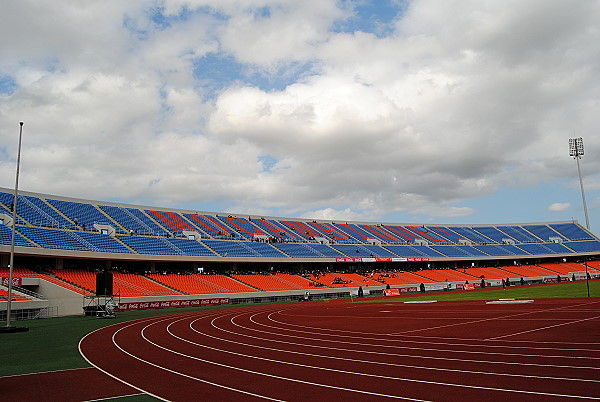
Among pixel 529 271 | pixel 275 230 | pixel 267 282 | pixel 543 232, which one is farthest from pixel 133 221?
pixel 543 232

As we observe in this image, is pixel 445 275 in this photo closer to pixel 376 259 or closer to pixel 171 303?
pixel 376 259

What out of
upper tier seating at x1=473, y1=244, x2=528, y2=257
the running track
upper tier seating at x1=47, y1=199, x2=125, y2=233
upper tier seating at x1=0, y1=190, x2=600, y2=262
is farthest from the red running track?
upper tier seating at x1=473, y1=244, x2=528, y2=257

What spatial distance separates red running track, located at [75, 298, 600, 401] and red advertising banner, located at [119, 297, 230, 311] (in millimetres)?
17625

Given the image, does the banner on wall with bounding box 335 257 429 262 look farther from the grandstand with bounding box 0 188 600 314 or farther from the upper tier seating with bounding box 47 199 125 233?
the upper tier seating with bounding box 47 199 125 233

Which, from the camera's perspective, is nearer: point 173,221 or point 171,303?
point 171,303

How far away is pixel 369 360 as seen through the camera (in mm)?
12695

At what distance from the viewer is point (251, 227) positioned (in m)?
Answer: 74.0

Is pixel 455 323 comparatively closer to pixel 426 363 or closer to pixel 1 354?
pixel 426 363

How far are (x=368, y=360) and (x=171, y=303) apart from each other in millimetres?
33530

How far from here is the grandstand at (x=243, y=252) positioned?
42469mm

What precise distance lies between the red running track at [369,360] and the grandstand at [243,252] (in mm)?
20823

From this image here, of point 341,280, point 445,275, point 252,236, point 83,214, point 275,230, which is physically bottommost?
point 445,275

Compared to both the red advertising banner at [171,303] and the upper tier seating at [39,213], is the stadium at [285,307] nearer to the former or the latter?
the red advertising banner at [171,303]

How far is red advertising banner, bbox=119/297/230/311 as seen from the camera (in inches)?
1534
